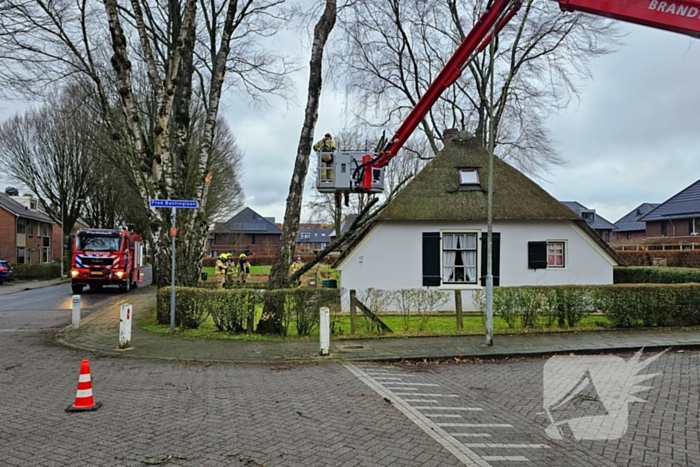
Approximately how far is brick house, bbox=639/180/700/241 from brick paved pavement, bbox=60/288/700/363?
136 feet

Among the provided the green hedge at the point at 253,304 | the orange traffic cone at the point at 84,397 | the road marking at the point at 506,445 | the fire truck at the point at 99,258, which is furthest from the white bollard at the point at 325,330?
the fire truck at the point at 99,258

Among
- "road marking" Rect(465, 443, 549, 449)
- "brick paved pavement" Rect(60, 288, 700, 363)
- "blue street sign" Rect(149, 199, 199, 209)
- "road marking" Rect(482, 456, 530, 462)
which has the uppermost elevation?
"blue street sign" Rect(149, 199, 199, 209)

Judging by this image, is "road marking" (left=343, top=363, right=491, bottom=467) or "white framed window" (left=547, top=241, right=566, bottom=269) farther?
"white framed window" (left=547, top=241, right=566, bottom=269)

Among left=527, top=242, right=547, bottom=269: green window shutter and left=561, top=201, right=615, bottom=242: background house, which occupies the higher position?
left=561, top=201, right=615, bottom=242: background house

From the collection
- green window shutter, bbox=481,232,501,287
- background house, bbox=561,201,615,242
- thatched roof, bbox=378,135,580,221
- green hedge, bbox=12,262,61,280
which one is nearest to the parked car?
green hedge, bbox=12,262,61,280

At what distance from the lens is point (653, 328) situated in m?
12.2

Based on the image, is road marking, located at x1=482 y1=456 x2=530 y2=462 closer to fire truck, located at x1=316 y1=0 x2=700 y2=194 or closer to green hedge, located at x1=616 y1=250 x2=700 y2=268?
fire truck, located at x1=316 y1=0 x2=700 y2=194

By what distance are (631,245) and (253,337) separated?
4504 cm

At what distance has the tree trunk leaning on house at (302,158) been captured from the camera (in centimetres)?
1227

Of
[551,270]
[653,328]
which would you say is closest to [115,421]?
[653,328]

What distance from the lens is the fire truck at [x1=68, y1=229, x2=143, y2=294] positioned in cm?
2441

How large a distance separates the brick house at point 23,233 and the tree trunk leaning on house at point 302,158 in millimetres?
44301

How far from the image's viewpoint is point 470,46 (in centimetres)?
967

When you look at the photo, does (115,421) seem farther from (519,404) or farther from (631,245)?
(631,245)
